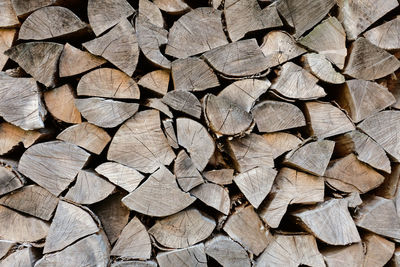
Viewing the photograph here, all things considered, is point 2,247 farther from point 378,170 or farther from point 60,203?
point 378,170

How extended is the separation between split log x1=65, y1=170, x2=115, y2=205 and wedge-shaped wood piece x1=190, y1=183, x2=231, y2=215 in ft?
1.23

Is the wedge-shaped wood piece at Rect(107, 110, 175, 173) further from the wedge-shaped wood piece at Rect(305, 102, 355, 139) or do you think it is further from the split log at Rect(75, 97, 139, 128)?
the wedge-shaped wood piece at Rect(305, 102, 355, 139)

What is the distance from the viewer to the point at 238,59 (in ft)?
5.15

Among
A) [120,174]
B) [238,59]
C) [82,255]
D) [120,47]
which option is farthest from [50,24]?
[82,255]

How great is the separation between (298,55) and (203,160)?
26.3 inches

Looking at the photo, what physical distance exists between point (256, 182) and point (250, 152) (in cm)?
14

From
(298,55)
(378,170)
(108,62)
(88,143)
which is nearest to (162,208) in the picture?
(88,143)

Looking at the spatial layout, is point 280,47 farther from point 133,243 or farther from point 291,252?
point 133,243

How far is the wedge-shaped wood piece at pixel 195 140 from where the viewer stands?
1515mm

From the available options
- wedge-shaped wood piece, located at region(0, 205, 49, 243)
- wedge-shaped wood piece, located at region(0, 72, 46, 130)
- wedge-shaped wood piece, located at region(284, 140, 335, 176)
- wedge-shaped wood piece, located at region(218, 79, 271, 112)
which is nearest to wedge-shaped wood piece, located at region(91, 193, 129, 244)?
wedge-shaped wood piece, located at region(0, 205, 49, 243)

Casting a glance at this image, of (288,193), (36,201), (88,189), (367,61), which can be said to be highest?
(367,61)

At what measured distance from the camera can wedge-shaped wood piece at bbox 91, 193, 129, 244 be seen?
158cm

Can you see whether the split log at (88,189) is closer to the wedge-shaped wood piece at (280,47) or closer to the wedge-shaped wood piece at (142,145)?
the wedge-shaped wood piece at (142,145)

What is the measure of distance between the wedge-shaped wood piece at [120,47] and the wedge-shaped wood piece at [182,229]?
664mm
